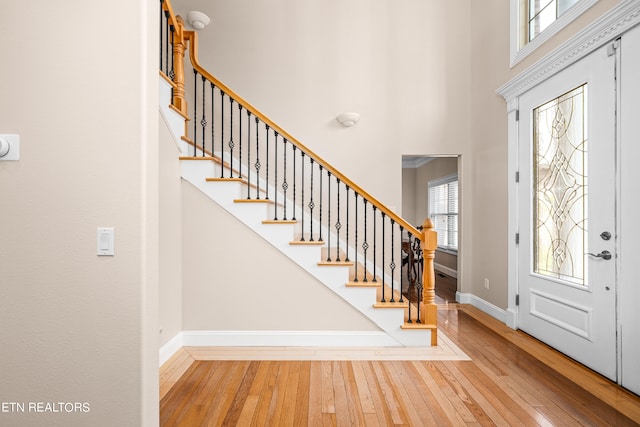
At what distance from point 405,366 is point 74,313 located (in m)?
2.39

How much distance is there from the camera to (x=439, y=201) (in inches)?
296

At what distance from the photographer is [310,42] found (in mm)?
4445

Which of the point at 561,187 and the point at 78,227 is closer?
→ the point at 78,227

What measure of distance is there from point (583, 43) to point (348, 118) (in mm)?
2522

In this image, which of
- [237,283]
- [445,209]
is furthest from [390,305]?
[445,209]

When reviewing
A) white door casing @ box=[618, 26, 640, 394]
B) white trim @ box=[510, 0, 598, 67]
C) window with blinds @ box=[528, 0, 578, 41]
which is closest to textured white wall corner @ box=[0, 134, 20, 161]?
white door casing @ box=[618, 26, 640, 394]

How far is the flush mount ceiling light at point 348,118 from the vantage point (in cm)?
432

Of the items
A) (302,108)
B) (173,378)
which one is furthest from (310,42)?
(173,378)

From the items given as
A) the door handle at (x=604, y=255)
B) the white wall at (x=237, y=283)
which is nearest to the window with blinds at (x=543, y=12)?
the door handle at (x=604, y=255)

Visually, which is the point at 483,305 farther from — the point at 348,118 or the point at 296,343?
the point at 348,118

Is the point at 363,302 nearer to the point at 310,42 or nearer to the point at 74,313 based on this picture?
the point at 74,313

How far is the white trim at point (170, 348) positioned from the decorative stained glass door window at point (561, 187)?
12.0 ft

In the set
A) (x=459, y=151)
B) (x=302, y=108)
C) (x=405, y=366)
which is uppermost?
(x=302, y=108)

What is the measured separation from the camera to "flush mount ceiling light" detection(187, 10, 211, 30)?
13.5 feet
